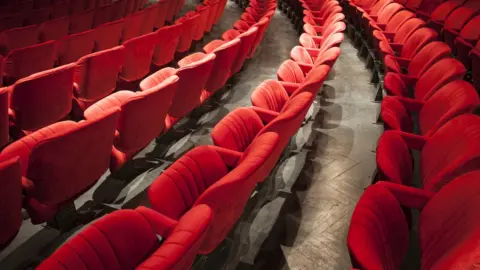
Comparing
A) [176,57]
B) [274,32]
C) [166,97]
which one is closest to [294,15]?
[274,32]

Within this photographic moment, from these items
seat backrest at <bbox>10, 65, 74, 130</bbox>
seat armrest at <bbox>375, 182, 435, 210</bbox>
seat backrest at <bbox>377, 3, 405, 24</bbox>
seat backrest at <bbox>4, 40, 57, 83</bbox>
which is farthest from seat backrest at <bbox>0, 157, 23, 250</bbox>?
seat backrest at <bbox>377, 3, 405, 24</bbox>

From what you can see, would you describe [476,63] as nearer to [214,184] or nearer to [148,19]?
[214,184]

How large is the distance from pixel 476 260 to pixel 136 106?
1.77ft

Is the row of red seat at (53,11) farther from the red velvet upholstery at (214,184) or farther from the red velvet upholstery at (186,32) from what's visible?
the red velvet upholstery at (214,184)

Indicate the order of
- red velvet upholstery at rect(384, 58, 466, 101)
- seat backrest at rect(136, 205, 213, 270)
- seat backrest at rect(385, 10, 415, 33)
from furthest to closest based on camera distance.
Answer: seat backrest at rect(385, 10, 415, 33) → red velvet upholstery at rect(384, 58, 466, 101) → seat backrest at rect(136, 205, 213, 270)

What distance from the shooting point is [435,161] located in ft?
2.20

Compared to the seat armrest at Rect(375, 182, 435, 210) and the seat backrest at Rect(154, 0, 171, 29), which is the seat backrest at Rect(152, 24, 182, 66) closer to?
the seat backrest at Rect(154, 0, 171, 29)

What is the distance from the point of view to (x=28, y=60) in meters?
1.01

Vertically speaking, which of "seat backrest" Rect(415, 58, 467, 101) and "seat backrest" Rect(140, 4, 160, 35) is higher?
"seat backrest" Rect(415, 58, 467, 101)

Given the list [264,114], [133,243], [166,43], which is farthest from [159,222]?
[166,43]

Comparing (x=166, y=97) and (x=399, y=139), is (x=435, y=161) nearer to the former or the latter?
(x=399, y=139)

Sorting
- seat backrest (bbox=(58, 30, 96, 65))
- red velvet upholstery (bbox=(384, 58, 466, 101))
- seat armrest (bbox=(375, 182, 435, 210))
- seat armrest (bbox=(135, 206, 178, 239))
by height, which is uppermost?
red velvet upholstery (bbox=(384, 58, 466, 101))

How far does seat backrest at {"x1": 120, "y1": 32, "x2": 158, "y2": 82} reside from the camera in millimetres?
1102

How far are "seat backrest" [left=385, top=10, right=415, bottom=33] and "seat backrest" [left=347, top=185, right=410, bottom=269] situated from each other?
1.25 meters
